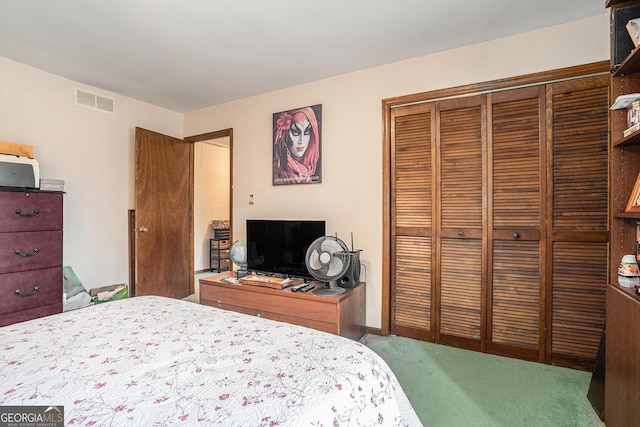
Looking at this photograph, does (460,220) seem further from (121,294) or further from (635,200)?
(121,294)

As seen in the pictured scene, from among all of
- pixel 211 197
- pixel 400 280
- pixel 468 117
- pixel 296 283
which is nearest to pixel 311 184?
pixel 296 283

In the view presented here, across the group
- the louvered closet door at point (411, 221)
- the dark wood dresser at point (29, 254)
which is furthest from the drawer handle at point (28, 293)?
the louvered closet door at point (411, 221)

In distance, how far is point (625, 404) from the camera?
138cm

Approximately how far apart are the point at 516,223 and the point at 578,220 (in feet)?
1.25

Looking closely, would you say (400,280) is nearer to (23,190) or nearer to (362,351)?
(362,351)

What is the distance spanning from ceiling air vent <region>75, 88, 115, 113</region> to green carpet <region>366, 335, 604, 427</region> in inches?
150

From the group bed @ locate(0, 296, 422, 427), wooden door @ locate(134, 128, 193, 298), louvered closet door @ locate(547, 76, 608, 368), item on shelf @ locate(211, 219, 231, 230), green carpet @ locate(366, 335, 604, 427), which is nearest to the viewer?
bed @ locate(0, 296, 422, 427)

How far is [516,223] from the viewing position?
2.43m

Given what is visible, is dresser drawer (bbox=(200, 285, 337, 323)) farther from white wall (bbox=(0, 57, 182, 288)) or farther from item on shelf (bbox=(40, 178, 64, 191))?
item on shelf (bbox=(40, 178, 64, 191))

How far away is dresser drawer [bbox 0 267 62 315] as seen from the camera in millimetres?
2299

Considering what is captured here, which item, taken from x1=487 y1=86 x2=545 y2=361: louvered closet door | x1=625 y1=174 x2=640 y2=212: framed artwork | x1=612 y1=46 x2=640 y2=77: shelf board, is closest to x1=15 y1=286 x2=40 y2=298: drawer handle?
x1=487 y1=86 x2=545 y2=361: louvered closet door

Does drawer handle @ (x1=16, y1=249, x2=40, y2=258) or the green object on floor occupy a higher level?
drawer handle @ (x1=16, y1=249, x2=40, y2=258)

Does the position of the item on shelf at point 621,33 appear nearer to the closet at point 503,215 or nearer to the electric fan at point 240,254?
the closet at point 503,215

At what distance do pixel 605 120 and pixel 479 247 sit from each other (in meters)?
1.22
